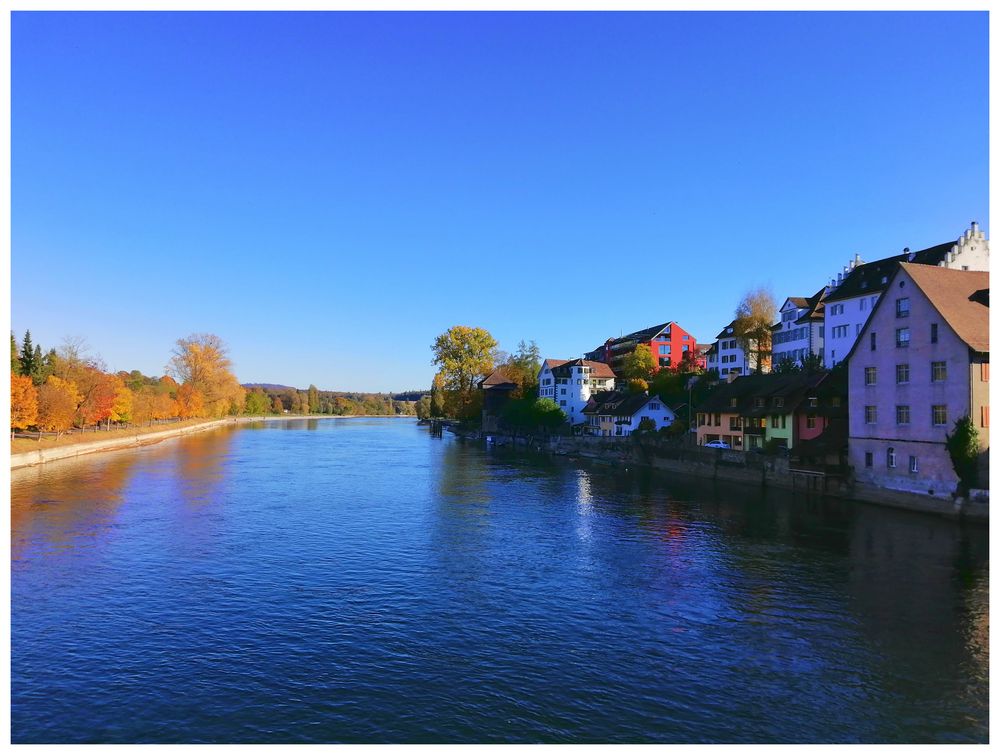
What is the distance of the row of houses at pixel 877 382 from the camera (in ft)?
139

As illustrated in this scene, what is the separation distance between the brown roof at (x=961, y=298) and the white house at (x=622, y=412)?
1722 inches

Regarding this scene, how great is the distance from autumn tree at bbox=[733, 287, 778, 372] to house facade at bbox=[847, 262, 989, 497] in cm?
4295

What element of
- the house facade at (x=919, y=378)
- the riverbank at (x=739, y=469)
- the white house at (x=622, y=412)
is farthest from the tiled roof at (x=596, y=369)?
the house facade at (x=919, y=378)

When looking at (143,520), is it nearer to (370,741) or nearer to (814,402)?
(370,741)

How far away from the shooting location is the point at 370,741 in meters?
15.4

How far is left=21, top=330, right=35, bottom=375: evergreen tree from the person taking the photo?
91562 mm

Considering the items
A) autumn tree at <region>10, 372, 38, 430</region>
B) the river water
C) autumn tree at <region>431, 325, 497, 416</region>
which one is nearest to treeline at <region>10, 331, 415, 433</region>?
autumn tree at <region>10, 372, 38, 430</region>

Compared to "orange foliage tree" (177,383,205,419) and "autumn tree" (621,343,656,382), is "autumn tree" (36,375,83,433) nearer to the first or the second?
"orange foliage tree" (177,383,205,419)

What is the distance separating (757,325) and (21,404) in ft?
305

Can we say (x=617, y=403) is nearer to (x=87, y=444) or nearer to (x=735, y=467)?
(x=735, y=467)

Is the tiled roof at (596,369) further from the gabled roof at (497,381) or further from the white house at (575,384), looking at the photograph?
the gabled roof at (497,381)

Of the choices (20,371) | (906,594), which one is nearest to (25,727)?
(906,594)

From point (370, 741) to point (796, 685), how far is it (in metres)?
11.7

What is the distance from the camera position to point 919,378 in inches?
1753
